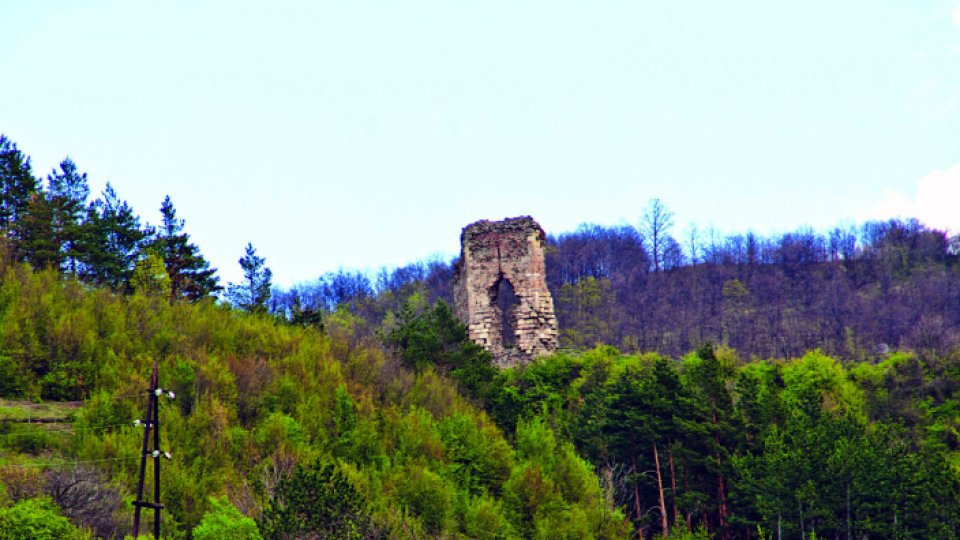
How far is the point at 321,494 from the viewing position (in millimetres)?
14438

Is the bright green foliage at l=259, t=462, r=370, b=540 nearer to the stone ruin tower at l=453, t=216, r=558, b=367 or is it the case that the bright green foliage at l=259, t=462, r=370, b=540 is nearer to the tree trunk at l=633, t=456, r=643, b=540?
the tree trunk at l=633, t=456, r=643, b=540

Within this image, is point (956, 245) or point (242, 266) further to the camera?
point (956, 245)

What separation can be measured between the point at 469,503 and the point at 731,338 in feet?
140

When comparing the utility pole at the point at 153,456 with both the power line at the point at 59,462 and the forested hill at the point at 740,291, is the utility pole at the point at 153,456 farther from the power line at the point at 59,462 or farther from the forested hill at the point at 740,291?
the forested hill at the point at 740,291

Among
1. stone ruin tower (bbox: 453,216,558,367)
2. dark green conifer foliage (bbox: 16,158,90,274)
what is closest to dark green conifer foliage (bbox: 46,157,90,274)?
dark green conifer foliage (bbox: 16,158,90,274)

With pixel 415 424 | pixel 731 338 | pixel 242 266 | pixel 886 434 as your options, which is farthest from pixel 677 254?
pixel 415 424

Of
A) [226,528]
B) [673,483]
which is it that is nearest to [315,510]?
[226,528]

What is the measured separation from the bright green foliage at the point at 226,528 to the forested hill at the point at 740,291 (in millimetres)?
36990

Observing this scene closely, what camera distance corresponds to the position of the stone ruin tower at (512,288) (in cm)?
3106

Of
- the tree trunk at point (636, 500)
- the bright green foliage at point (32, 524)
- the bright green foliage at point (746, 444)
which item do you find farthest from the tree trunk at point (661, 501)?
the bright green foliage at point (32, 524)

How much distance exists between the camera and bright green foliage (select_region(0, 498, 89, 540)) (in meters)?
12.1

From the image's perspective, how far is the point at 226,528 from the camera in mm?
13508

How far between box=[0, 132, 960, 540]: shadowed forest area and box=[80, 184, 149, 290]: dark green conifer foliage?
0.32ft

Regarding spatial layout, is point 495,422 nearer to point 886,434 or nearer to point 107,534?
point 886,434
